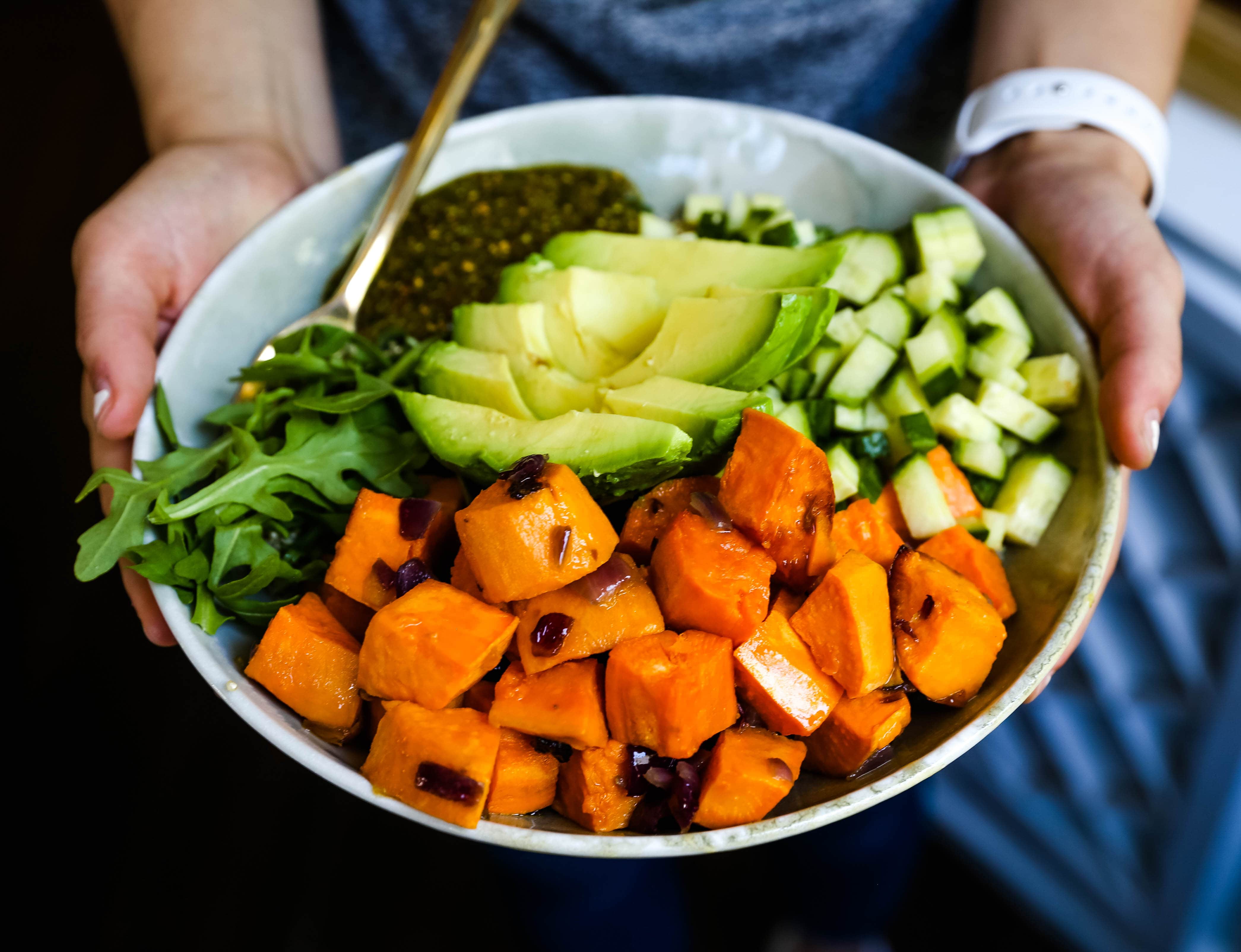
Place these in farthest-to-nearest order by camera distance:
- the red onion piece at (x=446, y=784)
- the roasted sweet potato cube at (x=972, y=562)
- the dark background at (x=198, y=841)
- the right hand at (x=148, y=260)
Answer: the dark background at (x=198, y=841) < the right hand at (x=148, y=260) < the roasted sweet potato cube at (x=972, y=562) < the red onion piece at (x=446, y=784)

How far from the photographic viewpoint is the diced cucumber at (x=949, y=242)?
1479 mm

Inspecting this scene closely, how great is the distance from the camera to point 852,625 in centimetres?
105

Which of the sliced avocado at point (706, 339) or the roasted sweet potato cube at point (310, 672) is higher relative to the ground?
the sliced avocado at point (706, 339)

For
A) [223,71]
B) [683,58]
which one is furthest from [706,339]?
[223,71]

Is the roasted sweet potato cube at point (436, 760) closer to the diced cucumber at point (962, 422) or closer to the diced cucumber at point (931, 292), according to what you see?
the diced cucumber at point (962, 422)

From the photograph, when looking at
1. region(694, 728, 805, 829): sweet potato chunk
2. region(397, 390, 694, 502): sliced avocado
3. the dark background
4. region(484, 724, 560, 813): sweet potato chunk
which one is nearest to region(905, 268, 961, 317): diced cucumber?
region(397, 390, 694, 502): sliced avocado

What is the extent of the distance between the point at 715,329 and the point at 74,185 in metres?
3.23

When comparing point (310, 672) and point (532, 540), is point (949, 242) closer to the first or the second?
point (532, 540)

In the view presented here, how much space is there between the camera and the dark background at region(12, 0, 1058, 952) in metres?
2.17

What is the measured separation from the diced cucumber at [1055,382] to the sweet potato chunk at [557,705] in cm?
79

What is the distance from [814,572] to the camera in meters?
1.15

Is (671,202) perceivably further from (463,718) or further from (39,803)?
(39,803)

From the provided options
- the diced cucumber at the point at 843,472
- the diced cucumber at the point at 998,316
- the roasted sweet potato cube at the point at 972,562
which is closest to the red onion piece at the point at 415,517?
the diced cucumber at the point at 843,472

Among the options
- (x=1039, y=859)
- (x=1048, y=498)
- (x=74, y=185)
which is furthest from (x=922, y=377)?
(x=74, y=185)
